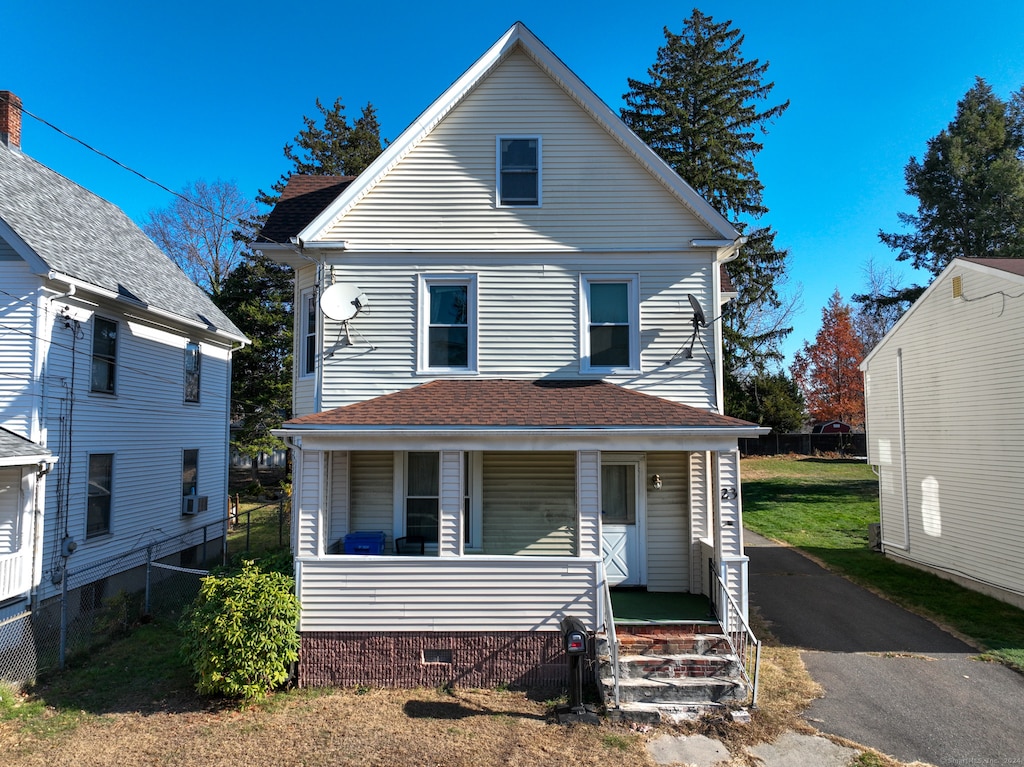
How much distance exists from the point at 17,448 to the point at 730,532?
11512 mm

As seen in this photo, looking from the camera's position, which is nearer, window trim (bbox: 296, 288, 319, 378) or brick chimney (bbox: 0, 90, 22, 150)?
window trim (bbox: 296, 288, 319, 378)

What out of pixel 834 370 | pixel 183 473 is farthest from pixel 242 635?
pixel 834 370

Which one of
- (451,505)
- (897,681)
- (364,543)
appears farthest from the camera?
(364,543)

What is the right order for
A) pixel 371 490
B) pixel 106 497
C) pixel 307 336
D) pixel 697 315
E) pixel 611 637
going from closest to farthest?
pixel 611 637
pixel 697 315
pixel 371 490
pixel 307 336
pixel 106 497

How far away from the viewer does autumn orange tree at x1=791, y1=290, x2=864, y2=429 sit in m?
40.3

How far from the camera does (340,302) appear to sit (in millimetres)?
9812

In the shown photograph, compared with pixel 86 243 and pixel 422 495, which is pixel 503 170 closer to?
pixel 422 495

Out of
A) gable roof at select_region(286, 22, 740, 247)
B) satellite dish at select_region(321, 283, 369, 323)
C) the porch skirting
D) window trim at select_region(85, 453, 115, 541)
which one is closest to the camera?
the porch skirting

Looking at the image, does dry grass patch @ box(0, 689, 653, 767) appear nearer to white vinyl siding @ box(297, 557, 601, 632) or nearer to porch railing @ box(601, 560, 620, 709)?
porch railing @ box(601, 560, 620, 709)

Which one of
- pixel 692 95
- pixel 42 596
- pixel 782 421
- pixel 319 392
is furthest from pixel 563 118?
pixel 782 421

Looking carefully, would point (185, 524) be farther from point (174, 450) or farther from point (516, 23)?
point (516, 23)

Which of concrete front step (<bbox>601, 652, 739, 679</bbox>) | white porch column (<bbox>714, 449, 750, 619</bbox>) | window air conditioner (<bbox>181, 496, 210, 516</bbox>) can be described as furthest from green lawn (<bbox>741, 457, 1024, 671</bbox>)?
window air conditioner (<bbox>181, 496, 210, 516</bbox>)

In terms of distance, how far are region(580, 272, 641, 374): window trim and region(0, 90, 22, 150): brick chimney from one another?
13676 millimetres

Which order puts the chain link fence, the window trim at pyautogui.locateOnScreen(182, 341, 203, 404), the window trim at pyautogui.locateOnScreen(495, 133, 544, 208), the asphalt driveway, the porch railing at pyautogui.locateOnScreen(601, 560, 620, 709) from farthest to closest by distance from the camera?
the window trim at pyautogui.locateOnScreen(182, 341, 203, 404) < the window trim at pyautogui.locateOnScreen(495, 133, 544, 208) < the chain link fence < the porch railing at pyautogui.locateOnScreen(601, 560, 620, 709) < the asphalt driveway
